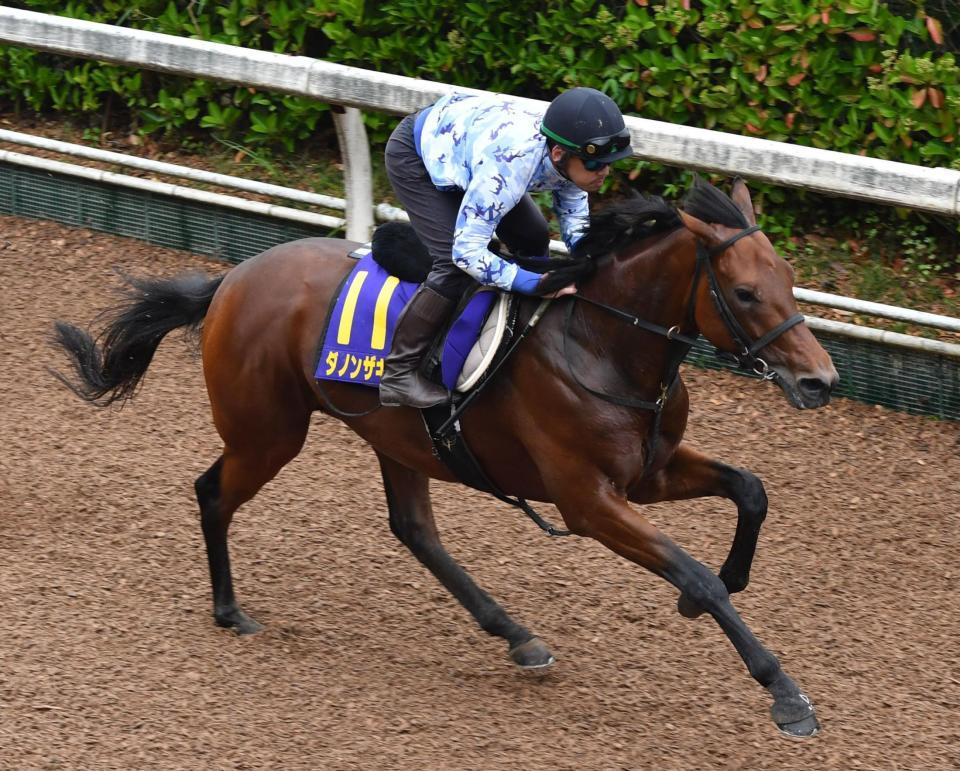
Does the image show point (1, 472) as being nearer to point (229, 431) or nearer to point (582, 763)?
point (229, 431)

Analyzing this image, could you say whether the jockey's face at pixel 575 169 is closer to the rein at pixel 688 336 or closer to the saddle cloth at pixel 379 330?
the rein at pixel 688 336

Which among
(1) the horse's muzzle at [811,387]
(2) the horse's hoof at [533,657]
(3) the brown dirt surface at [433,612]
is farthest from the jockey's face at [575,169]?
(3) the brown dirt surface at [433,612]

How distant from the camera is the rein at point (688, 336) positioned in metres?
4.66

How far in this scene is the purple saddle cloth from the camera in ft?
17.9

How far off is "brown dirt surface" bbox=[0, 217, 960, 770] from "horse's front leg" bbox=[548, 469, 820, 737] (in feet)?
1.25

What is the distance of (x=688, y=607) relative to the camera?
4.84 meters

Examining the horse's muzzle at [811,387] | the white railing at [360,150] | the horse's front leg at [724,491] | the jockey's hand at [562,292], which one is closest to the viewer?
the horse's muzzle at [811,387]

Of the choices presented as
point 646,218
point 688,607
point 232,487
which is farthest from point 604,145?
point 232,487

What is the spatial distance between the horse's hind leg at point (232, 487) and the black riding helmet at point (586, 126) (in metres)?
1.81

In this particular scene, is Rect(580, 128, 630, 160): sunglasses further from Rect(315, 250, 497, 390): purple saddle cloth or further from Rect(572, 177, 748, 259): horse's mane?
Rect(315, 250, 497, 390): purple saddle cloth

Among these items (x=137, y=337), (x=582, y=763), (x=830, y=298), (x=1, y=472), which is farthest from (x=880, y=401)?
(x=1, y=472)

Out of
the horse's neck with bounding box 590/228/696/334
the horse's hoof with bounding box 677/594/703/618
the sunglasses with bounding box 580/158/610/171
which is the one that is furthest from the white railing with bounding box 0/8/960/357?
the horse's hoof with bounding box 677/594/703/618

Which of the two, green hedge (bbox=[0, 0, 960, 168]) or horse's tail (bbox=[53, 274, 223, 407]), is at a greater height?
green hedge (bbox=[0, 0, 960, 168])

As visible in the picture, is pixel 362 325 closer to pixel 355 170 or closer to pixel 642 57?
pixel 355 170
